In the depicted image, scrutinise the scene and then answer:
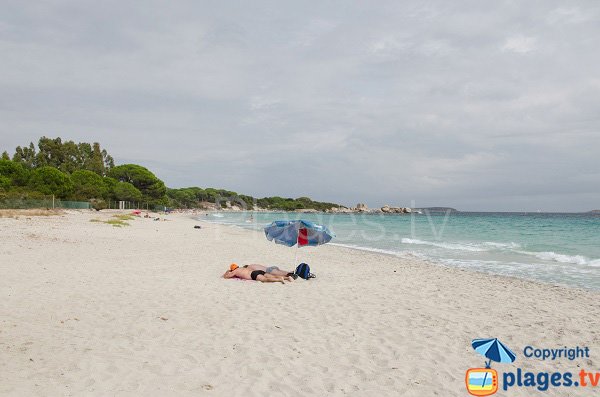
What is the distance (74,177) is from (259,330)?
76.0 metres

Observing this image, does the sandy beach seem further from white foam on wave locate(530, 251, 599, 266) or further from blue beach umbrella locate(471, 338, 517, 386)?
white foam on wave locate(530, 251, 599, 266)

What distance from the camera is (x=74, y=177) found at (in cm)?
7162

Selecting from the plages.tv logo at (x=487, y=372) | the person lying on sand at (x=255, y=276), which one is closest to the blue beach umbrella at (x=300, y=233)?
the person lying on sand at (x=255, y=276)

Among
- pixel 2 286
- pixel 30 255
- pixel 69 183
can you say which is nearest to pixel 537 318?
pixel 2 286

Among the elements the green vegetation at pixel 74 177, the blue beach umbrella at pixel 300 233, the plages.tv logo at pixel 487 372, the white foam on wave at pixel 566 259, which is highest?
the green vegetation at pixel 74 177

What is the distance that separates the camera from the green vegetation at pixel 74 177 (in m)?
57.5

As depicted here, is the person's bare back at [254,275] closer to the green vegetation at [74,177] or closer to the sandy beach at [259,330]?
the sandy beach at [259,330]

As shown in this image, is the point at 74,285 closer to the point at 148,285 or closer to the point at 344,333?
the point at 148,285

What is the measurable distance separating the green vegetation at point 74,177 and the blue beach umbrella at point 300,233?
39.7 m

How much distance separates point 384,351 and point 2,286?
812 cm

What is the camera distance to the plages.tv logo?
493 cm

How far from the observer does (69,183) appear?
62.9 meters

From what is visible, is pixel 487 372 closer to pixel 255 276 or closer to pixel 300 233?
pixel 255 276

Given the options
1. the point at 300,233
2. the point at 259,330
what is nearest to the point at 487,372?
the point at 259,330
